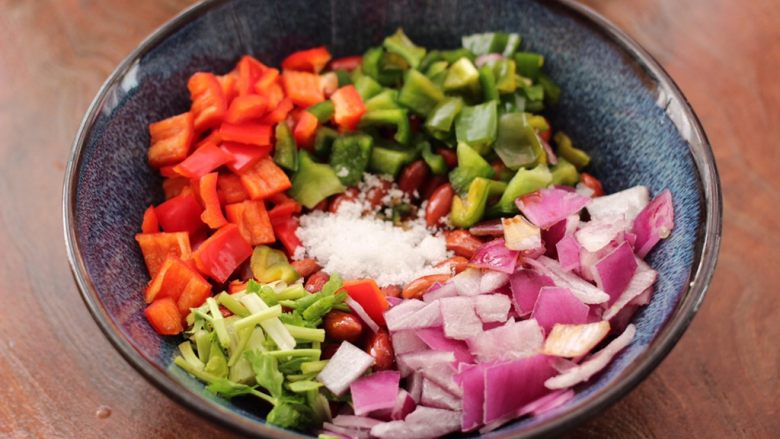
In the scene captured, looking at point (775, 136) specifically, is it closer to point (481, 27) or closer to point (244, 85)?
point (481, 27)

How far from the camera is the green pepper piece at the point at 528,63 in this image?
1901mm

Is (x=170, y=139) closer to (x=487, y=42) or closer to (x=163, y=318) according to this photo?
(x=163, y=318)

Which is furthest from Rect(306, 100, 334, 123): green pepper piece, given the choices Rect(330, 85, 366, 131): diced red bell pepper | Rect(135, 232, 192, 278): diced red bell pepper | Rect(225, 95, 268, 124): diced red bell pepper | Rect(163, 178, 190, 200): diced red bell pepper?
Rect(135, 232, 192, 278): diced red bell pepper

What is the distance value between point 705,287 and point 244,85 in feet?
3.53

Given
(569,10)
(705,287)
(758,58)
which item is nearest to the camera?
(705,287)

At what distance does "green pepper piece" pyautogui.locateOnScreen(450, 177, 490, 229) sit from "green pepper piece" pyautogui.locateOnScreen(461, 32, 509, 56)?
0.39m

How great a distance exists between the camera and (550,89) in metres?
1.92

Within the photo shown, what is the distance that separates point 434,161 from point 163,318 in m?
0.70

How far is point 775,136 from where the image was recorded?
2.01 metres

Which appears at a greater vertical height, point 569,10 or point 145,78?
point 569,10

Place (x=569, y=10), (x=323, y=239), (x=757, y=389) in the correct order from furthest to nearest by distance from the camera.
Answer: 1. (x=569, y=10)
2. (x=323, y=239)
3. (x=757, y=389)

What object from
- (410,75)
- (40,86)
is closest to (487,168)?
(410,75)

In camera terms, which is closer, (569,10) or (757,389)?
(757,389)

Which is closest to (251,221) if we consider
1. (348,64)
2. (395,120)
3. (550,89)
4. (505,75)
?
(395,120)
